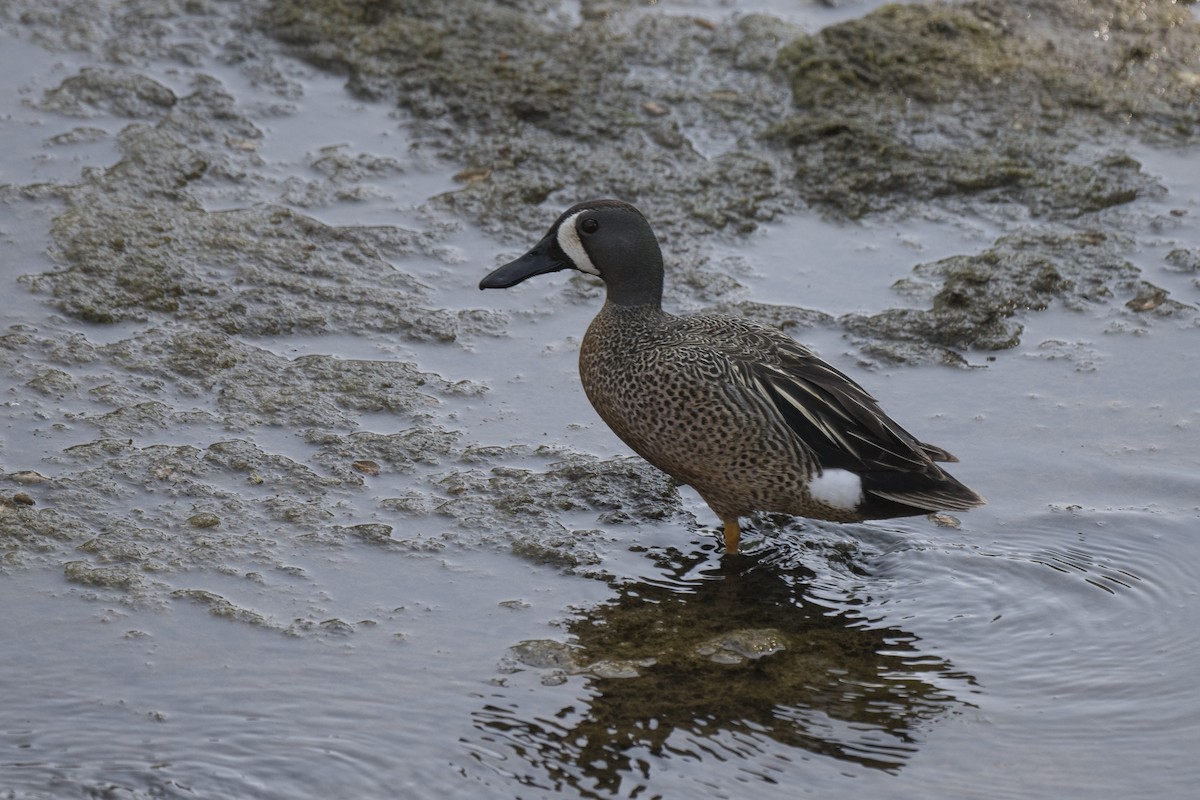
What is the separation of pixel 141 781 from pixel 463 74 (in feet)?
14.7

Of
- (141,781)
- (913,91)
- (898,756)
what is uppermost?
(913,91)

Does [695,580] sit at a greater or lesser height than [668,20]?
lesser

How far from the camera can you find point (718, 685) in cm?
402

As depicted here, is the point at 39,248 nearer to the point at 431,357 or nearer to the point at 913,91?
the point at 431,357

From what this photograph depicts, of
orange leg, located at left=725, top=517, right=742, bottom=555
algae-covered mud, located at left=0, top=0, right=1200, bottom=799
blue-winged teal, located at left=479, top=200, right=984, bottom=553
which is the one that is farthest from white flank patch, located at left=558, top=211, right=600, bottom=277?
→ orange leg, located at left=725, top=517, right=742, bottom=555

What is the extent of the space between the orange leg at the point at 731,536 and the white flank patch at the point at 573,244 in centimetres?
100

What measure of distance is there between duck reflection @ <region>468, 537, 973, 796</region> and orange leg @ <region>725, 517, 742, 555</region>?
0.10m

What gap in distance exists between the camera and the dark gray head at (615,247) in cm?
502

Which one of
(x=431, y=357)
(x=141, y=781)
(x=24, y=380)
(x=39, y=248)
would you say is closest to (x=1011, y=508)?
(x=431, y=357)

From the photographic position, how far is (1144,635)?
4.31 m

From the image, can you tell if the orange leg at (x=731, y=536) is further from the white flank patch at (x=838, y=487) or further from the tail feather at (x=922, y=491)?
the tail feather at (x=922, y=491)

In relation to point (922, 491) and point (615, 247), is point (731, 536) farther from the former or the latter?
point (615, 247)

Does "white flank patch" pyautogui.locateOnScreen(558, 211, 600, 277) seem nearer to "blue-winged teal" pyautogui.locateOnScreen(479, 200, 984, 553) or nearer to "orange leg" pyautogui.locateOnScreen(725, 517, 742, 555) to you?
"blue-winged teal" pyautogui.locateOnScreen(479, 200, 984, 553)

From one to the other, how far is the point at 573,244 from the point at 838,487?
1.25 m
